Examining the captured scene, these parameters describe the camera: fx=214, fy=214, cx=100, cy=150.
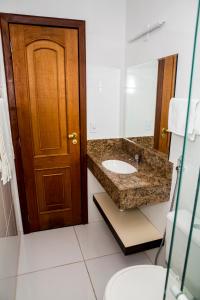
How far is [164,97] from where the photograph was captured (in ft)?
5.58

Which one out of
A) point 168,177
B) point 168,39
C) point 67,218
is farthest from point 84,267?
point 168,39

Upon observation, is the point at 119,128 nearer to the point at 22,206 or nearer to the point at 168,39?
the point at 168,39

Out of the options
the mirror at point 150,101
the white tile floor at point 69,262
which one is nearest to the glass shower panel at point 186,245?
the mirror at point 150,101

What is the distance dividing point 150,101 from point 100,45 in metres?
0.81

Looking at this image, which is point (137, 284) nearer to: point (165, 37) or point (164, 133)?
point (164, 133)

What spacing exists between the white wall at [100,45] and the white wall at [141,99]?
161 millimetres

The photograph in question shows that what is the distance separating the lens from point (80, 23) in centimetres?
205

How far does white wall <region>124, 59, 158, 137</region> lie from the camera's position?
1.87 meters

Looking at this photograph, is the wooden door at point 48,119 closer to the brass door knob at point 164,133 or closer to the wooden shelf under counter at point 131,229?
the wooden shelf under counter at point 131,229

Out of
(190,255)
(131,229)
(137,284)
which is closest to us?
(190,255)

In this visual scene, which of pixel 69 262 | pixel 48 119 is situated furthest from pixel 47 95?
pixel 69 262

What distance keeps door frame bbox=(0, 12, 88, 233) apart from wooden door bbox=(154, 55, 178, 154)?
0.81 meters

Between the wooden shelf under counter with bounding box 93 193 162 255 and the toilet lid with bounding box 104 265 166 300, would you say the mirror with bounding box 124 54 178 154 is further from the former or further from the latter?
the toilet lid with bounding box 104 265 166 300

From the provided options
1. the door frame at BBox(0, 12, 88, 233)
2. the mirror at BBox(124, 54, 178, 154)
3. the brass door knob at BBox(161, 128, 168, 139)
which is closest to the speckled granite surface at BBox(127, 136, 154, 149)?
the mirror at BBox(124, 54, 178, 154)
